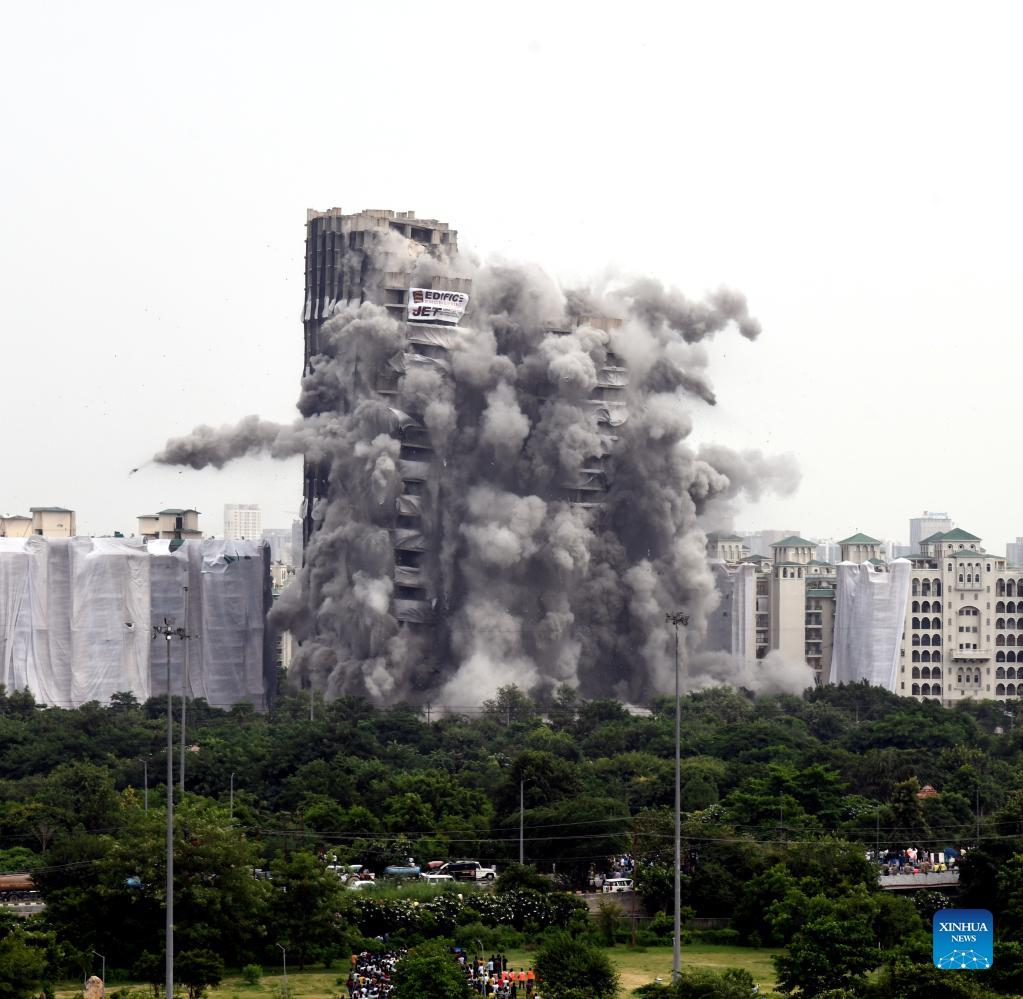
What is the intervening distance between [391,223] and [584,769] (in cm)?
4225

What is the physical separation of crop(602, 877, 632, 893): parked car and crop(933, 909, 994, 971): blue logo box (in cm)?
1455

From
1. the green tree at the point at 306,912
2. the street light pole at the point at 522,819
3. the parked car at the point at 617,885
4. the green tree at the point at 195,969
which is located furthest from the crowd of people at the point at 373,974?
the parked car at the point at 617,885

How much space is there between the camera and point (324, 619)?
4099 inches

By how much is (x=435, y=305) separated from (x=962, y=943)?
221ft

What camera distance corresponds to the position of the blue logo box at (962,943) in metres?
41.5

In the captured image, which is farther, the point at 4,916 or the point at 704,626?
the point at 704,626

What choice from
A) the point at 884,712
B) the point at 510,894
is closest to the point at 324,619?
the point at 884,712

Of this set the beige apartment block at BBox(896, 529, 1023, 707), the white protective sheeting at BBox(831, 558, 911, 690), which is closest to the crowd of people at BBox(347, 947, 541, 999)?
the white protective sheeting at BBox(831, 558, 911, 690)

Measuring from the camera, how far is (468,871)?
61.4m

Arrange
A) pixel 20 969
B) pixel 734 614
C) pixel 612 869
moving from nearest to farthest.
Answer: pixel 20 969 < pixel 612 869 < pixel 734 614

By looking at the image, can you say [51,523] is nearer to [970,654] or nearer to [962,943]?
[970,654]

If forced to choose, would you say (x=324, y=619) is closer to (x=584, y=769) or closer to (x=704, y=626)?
(x=704, y=626)

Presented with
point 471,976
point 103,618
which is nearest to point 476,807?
point 471,976

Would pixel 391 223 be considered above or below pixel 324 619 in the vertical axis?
above
